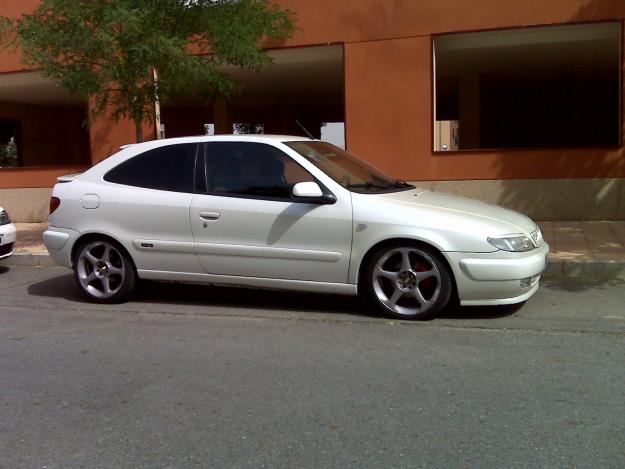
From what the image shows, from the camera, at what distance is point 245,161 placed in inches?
246

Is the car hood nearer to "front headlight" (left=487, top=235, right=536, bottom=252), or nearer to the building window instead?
"front headlight" (left=487, top=235, right=536, bottom=252)

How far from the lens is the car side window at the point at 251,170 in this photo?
605 centimetres

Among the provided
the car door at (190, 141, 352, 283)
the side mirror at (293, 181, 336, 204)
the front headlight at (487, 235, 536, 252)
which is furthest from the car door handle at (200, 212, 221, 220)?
the front headlight at (487, 235, 536, 252)

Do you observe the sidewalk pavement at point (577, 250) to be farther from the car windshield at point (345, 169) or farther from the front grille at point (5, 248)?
the car windshield at point (345, 169)

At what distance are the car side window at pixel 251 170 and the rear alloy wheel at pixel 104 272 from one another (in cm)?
122

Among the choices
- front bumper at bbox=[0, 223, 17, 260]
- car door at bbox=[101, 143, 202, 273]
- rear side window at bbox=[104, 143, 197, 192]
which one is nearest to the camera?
car door at bbox=[101, 143, 202, 273]

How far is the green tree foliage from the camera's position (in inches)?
337

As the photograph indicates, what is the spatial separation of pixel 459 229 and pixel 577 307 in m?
1.62

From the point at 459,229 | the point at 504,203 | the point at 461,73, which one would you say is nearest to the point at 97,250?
the point at 459,229

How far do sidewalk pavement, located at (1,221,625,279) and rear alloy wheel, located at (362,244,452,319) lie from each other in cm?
249

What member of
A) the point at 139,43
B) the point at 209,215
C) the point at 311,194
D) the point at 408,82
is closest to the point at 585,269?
the point at 311,194

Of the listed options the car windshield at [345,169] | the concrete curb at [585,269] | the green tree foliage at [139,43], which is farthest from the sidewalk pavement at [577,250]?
the green tree foliage at [139,43]

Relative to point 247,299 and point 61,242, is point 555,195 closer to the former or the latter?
point 247,299

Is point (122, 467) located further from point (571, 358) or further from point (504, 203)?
point (504, 203)
